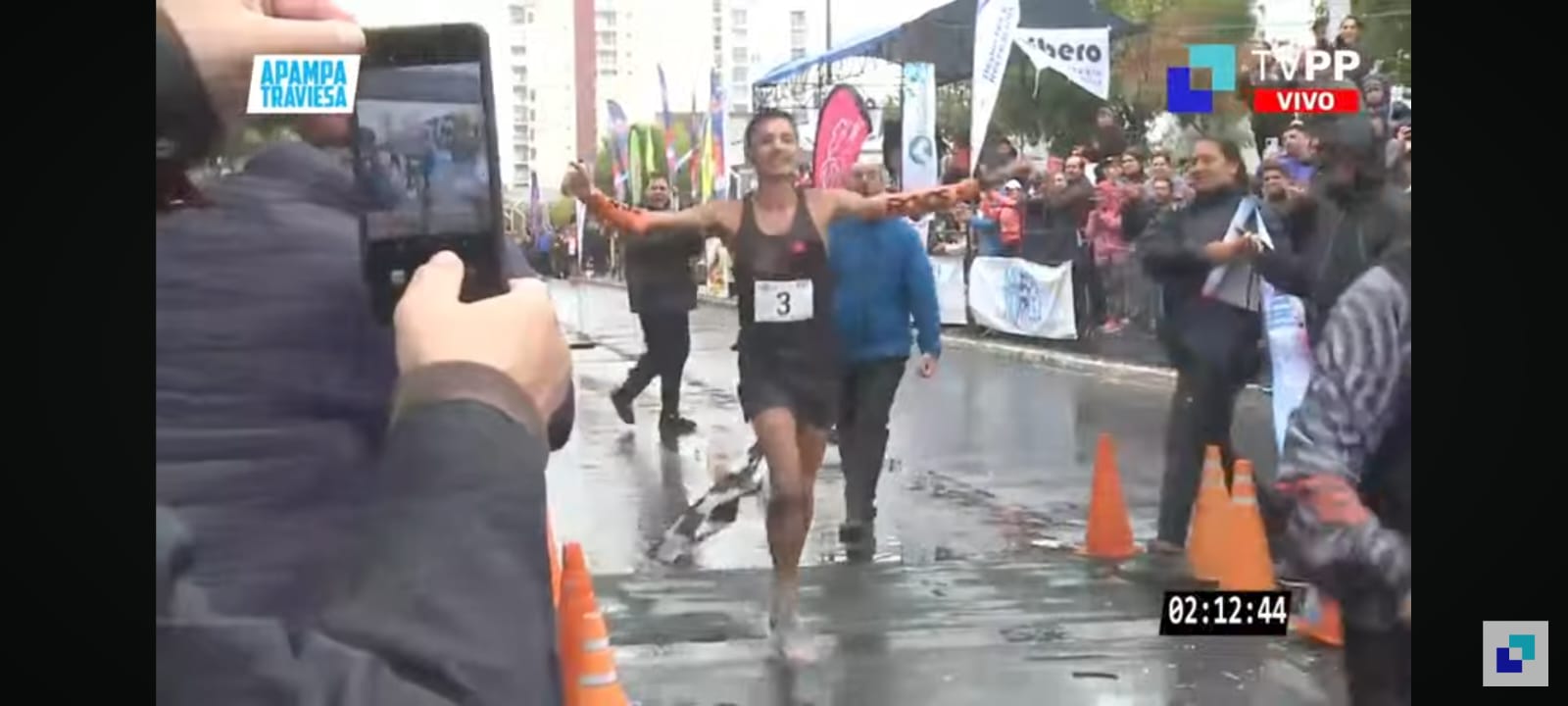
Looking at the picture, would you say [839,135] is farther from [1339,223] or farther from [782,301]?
[1339,223]

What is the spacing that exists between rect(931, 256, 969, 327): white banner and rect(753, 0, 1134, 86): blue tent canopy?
38cm

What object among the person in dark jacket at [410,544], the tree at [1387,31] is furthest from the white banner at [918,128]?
the tree at [1387,31]

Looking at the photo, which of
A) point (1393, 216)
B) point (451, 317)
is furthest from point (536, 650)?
point (1393, 216)

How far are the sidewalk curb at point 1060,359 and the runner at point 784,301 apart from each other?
11.2 inches

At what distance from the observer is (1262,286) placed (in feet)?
12.8

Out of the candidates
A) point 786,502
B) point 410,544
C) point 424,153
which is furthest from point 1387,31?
point 410,544

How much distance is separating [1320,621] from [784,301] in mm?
1444

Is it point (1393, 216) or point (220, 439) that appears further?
point (1393, 216)

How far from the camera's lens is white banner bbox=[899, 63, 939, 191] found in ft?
12.1
